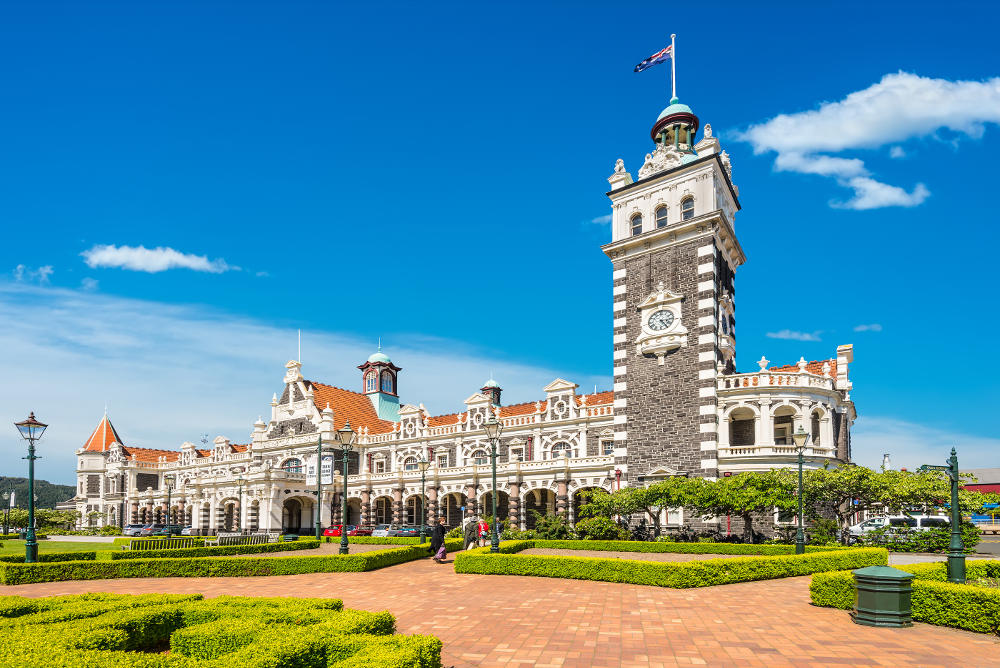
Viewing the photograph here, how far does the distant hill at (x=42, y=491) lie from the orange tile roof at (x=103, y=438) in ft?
225

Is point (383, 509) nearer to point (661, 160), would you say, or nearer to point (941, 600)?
point (661, 160)

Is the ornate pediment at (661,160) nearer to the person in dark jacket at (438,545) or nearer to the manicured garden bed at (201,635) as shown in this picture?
the person in dark jacket at (438,545)

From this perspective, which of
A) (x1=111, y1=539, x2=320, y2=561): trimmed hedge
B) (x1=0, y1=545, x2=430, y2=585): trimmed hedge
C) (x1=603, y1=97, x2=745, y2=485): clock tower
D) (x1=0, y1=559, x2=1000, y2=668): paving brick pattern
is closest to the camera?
(x1=0, y1=559, x2=1000, y2=668): paving brick pattern

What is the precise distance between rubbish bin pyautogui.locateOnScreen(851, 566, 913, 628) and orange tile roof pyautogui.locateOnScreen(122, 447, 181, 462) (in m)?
85.3

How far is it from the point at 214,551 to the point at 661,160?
32.9 metres

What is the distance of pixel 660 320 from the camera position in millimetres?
38625

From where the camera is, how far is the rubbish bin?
41.5 feet

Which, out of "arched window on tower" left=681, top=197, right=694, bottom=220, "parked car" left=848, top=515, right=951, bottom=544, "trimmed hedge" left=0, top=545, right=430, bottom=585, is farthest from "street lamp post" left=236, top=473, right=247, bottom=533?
"parked car" left=848, top=515, right=951, bottom=544

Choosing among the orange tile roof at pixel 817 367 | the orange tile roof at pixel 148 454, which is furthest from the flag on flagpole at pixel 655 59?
the orange tile roof at pixel 148 454

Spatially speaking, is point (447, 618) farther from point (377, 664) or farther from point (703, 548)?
point (703, 548)

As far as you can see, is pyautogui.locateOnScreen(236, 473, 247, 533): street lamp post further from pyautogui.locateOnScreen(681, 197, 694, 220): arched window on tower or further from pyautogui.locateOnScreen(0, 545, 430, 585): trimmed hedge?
pyautogui.locateOnScreen(681, 197, 694, 220): arched window on tower

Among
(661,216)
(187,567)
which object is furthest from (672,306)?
(187,567)

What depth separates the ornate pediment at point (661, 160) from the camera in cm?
4094

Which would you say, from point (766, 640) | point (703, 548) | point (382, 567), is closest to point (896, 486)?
point (703, 548)
